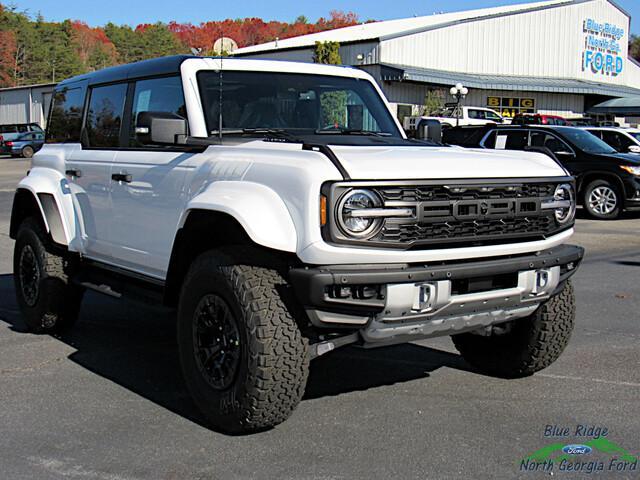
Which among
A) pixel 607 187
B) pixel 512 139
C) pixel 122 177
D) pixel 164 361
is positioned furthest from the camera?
pixel 512 139

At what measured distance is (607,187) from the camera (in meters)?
16.5

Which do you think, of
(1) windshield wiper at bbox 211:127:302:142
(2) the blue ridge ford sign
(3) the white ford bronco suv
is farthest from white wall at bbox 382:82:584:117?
(1) windshield wiper at bbox 211:127:302:142

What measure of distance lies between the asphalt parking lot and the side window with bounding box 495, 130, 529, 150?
11.0 m

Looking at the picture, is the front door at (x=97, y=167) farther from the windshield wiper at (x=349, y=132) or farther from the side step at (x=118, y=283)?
the windshield wiper at (x=349, y=132)

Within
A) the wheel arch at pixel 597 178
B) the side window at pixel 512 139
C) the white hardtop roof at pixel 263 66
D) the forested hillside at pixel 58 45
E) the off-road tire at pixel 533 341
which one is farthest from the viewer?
the forested hillside at pixel 58 45

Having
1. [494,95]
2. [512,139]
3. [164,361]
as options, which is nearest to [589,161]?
[512,139]

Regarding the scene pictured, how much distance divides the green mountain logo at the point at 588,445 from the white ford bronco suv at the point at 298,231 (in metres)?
0.73

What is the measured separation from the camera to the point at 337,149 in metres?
4.45

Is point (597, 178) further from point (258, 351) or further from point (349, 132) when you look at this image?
point (258, 351)

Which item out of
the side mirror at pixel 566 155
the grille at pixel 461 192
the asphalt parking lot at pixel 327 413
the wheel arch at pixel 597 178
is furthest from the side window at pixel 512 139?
the grille at pixel 461 192

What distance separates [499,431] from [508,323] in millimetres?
951

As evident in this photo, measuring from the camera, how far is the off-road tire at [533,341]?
5160 mm

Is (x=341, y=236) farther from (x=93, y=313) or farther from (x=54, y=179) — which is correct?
(x=93, y=313)

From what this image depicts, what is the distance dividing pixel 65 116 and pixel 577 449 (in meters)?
4.82
